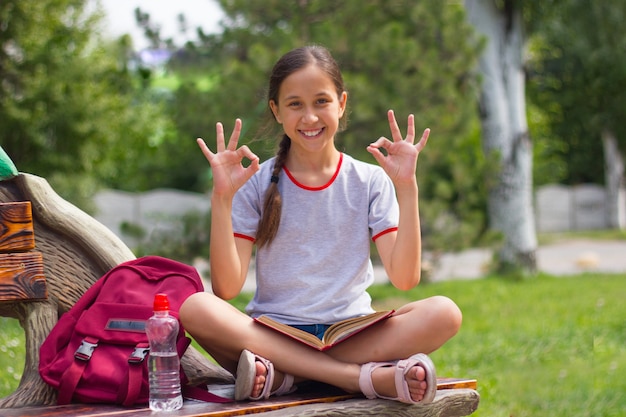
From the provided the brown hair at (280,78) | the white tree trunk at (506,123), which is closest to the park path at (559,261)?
the white tree trunk at (506,123)

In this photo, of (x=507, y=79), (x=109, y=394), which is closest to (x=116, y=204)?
(x=507, y=79)

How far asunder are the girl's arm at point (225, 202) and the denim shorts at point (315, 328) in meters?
0.25

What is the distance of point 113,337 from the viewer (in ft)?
8.54

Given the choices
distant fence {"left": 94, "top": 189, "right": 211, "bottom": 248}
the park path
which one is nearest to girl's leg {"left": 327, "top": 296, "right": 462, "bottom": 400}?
the park path

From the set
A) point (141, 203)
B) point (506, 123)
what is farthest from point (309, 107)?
point (141, 203)

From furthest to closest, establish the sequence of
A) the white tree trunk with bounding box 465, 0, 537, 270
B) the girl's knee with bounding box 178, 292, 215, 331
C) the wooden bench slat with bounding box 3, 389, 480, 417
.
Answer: the white tree trunk with bounding box 465, 0, 537, 270 < the girl's knee with bounding box 178, 292, 215, 331 < the wooden bench slat with bounding box 3, 389, 480, 417

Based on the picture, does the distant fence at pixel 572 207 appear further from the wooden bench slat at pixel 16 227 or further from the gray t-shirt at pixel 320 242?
the wooden bench slat at pixel 16 227

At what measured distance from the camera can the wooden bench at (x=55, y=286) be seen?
2572 millimetres

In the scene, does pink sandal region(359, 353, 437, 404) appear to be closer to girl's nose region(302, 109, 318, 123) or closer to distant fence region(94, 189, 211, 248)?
girl's nose region(302, 109, 318, 123)

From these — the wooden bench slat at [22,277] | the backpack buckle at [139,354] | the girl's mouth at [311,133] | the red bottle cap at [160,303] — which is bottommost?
the backpack buckle at [139,354]

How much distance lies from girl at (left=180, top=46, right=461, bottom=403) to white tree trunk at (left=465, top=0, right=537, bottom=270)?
7.96 meters

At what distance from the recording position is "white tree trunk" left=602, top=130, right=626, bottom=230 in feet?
71.5

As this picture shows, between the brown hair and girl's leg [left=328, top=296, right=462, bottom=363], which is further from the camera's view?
the brown hair

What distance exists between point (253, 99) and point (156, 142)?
15748mm
